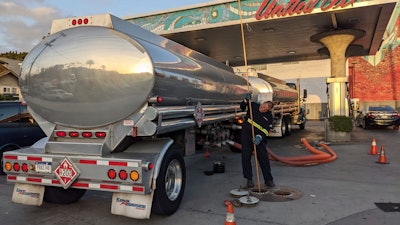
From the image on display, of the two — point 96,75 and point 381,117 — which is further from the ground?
point 96,75

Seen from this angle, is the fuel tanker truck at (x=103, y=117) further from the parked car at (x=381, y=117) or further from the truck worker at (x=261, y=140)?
the parked car at (x=381, y=117)

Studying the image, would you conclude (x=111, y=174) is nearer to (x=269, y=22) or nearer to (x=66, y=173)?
(x=66, y=173)

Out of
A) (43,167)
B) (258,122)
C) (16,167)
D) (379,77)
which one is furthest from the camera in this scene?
(379,77)

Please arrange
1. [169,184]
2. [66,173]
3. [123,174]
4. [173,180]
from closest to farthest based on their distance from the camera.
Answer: [123,174] < [66,173] < [169,184] < [173,180]

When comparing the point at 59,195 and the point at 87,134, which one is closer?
the point at 87,134

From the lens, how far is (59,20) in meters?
5.14

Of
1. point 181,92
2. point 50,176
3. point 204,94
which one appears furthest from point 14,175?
point 204,94

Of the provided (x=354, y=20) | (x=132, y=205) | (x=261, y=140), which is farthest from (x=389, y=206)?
(x=354, y=20)

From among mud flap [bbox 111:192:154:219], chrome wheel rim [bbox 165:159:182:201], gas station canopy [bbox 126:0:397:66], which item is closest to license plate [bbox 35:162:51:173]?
mud flap [bbox 111:192:154:219]

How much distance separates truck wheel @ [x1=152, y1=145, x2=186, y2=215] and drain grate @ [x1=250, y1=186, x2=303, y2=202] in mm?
1554

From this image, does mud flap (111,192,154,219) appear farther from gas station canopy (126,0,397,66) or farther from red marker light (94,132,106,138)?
gas station canopy (126,0,397,66)

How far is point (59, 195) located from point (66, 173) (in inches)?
46.2

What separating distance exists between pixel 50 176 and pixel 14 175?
24.6 inches

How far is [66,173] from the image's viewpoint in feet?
14.8
